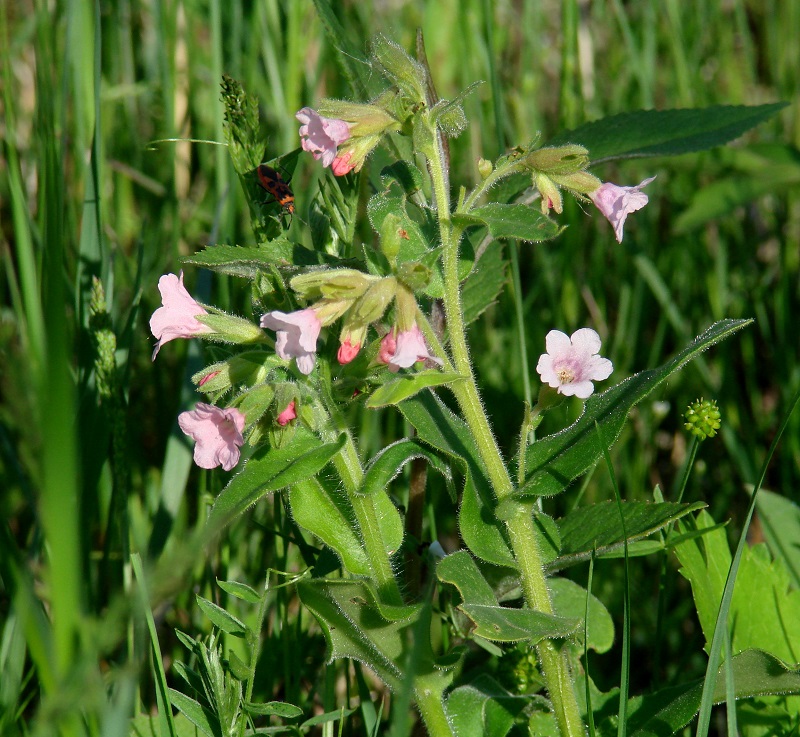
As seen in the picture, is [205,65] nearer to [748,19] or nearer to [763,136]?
[763,136]

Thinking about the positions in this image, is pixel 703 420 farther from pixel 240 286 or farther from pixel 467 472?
pixel 240 286

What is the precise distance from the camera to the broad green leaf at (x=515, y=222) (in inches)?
54.1

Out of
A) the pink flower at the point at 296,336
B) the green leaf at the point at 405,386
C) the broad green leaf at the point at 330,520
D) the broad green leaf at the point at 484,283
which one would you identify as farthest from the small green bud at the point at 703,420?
the pink flower at the point at 296,336

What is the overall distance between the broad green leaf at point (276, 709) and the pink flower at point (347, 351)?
0.57m

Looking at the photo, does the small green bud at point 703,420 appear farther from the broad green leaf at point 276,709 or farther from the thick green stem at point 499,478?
the broad green leaf at point 276,709

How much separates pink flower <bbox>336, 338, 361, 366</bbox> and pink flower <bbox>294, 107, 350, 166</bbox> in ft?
1.07

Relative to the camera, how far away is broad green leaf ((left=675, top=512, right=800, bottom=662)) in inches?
64.0

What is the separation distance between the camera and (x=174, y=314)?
1.45 m

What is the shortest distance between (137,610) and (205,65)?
3.25 m

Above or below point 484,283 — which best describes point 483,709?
below

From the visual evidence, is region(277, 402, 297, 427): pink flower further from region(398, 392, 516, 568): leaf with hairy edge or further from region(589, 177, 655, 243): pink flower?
region(589, 177, 655, 243): pink flower

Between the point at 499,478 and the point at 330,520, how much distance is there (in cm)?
30

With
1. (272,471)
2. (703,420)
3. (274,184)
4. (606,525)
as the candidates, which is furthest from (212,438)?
(703,420)

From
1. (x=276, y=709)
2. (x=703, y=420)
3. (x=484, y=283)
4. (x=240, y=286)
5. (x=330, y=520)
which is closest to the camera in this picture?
(x=276, y=709)
